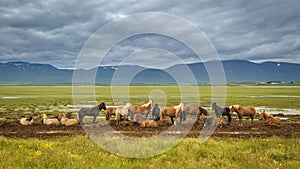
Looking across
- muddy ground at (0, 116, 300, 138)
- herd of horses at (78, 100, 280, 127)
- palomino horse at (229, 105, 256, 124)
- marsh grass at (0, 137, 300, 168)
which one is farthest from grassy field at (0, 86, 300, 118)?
palomino horse at (229, 105, 256, 124)

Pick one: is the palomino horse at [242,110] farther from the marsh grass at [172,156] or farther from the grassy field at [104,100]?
the grassy field at [104,100]

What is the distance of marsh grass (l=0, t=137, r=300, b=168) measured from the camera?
10.2 metres

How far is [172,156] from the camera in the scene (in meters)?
11.6

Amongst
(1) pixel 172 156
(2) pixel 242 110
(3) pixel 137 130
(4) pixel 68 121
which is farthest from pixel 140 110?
(1) pixel 172 156

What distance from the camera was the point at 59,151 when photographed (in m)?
11.8

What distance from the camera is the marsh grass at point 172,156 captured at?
1016 cm

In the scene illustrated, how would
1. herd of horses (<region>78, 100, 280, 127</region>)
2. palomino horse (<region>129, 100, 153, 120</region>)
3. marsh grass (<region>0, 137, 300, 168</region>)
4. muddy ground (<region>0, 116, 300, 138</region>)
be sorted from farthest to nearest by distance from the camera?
palomino horse (<region>129, 100, 153, 120</region>) < herd of horses (<region>78, 100, 280, 127</region>) < muddy ground (<region>0, 116, 300, 138</region>) < marsh grass (<region>0, 137, 300, 168</region>)

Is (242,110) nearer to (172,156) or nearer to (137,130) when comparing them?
(137,130)

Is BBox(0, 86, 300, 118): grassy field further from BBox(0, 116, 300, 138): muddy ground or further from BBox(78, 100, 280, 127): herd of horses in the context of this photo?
BBox(78, 100, 280, 127): herd of horses

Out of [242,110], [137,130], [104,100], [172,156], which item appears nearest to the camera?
[172,156]

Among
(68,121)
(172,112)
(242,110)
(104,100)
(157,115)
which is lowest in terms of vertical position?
(104,100)

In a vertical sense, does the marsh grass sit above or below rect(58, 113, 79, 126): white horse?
above

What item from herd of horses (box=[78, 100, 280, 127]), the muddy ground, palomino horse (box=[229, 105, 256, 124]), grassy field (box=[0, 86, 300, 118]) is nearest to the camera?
the muddy ground

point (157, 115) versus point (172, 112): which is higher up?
point (172, 112)
